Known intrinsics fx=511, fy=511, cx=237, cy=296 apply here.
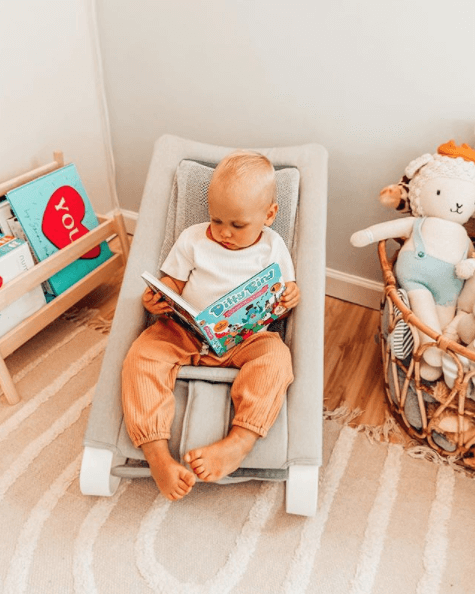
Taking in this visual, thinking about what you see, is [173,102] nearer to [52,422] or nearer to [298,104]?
[298,104]

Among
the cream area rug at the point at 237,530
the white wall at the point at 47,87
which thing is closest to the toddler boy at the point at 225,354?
the cream area rug at the point at 237,530

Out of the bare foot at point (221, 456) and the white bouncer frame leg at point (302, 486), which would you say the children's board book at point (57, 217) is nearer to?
the bare foot at point (221, 456)

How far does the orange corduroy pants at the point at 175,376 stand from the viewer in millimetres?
1150

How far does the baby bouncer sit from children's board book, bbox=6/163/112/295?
1.11 ft

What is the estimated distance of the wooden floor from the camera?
1571 millimetres

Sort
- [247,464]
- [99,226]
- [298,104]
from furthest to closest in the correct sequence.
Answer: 1. [99,226]
2. [298,104]
3. [247,464]

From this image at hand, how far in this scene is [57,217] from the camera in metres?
1.64

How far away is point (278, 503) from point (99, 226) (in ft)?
3.43

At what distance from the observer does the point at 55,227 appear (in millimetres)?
1639

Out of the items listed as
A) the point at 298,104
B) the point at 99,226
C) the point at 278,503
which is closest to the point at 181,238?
the point at 99,226

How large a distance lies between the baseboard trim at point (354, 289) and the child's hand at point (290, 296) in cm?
61

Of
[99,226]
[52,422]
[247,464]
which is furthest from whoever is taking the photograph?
[99,226]

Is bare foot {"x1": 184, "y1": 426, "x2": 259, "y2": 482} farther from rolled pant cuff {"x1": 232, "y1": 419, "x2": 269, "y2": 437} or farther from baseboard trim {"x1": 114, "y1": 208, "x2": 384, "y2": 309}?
baseboard trim {"x1": 114, "y1": 208, "x2": 384, "y2": 309}

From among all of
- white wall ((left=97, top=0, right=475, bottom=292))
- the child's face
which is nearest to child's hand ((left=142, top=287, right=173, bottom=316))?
the child's face
